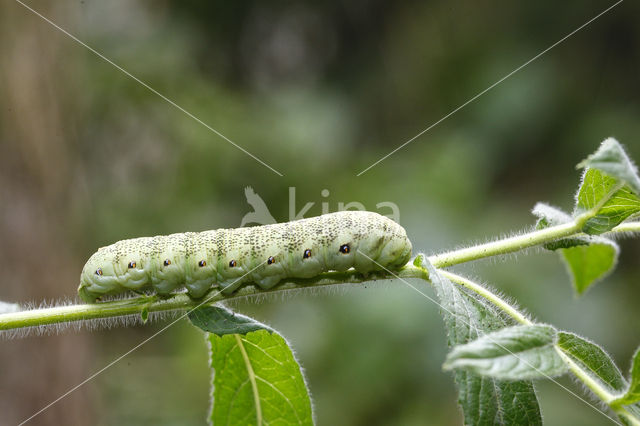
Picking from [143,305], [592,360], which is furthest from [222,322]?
[592,360]

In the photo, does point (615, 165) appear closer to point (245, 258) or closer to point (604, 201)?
point (604, 201)

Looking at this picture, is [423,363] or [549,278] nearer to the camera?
[423,363]

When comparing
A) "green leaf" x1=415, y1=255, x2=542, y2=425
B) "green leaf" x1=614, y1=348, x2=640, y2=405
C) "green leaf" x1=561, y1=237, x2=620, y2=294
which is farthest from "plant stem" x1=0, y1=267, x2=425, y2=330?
"green leaf" x1=561, y1=237, x2=620, y2=294

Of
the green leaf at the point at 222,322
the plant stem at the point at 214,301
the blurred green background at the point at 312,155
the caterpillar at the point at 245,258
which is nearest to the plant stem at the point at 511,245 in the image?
the plant stem at the point at 214,301

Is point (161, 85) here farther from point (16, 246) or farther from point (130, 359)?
point (130, 359)

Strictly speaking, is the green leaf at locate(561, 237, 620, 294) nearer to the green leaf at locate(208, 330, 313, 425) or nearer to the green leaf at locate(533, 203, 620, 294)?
the green leaf at locate(533, 203, 620, 294)

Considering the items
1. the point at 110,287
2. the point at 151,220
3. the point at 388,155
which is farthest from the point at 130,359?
the point at 110,287

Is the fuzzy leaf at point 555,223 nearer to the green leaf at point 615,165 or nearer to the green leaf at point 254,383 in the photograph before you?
the green leaf at point 615,165
